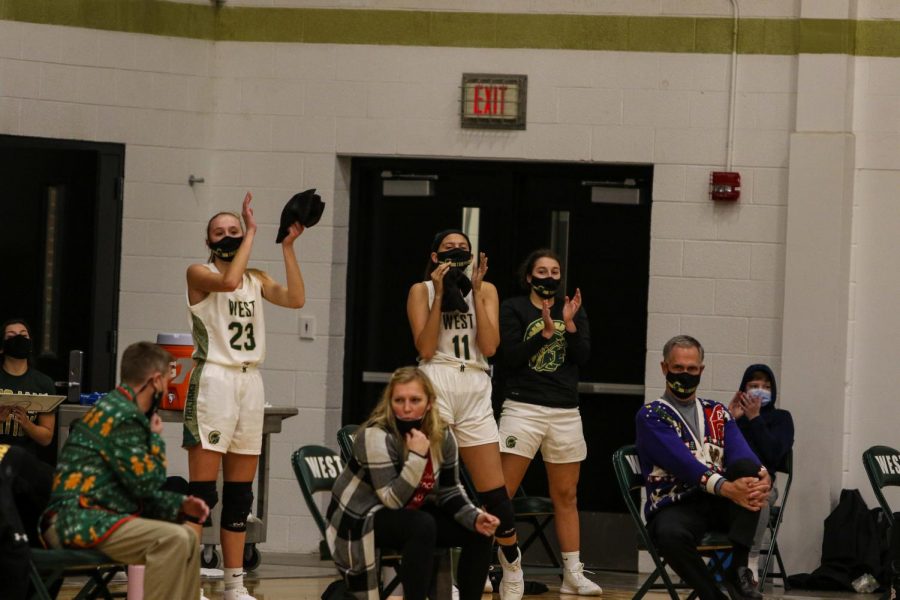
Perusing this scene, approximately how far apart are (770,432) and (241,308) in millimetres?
2860

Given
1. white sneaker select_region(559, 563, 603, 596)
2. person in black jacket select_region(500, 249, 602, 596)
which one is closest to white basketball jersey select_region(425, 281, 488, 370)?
person in black jacket select_region(500, 249, 602, 596)

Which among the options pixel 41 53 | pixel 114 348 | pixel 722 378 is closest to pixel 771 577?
pixel 722 378

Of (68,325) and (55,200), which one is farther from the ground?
(55,200)

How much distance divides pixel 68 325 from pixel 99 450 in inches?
122

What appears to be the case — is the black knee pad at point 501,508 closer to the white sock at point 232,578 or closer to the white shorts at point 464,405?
the white shorts at point 464,405

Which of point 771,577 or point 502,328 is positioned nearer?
point 502,328

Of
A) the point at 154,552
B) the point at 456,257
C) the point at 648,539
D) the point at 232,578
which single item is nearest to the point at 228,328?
the point at 232,578

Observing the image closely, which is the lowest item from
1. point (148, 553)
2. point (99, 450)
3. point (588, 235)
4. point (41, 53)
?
point (148, 553)

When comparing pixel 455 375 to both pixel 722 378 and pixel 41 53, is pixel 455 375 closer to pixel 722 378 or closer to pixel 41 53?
pixel 722 378

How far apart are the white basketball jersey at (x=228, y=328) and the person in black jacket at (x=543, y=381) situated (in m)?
1.28

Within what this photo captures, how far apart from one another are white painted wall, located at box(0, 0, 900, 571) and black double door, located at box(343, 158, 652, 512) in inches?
7.7

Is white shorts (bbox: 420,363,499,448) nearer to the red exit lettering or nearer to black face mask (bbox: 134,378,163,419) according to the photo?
black face mask (bbox: 134,378,163,419)

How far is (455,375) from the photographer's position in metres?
6.39

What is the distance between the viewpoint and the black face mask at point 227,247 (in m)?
6.01
